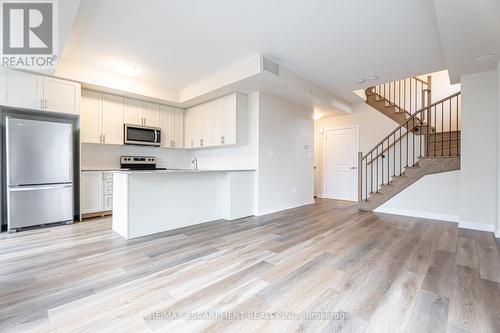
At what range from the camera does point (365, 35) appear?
3057 mm

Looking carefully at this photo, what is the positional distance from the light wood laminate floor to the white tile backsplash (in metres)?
1.75

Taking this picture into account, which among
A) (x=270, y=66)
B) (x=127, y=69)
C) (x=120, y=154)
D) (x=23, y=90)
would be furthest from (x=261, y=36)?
(x=120, y=154)

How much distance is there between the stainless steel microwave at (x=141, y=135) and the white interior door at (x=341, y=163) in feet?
15.8

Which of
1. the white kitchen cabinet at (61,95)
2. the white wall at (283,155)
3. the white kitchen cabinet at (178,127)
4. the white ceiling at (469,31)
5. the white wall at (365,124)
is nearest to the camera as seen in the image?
the white ceiling at (469,31)

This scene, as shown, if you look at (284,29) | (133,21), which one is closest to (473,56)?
(284,29)

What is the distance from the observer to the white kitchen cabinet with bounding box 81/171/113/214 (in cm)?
428

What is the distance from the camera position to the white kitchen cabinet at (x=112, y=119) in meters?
4.70

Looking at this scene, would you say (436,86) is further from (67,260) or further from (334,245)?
(67,260)

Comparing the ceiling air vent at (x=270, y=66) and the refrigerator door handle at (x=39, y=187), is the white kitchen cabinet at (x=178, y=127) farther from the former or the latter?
the ceiling air vent at (x=270, y=66)

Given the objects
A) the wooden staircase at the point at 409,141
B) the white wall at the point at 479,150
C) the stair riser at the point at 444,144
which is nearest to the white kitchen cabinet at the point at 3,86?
the wooden staircase at the point at 409,141

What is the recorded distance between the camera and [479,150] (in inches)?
148

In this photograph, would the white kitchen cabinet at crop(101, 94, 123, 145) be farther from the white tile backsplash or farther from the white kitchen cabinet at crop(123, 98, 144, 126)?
the white tile backsplash

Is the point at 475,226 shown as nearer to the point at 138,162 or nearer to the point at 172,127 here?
the point at 172,127

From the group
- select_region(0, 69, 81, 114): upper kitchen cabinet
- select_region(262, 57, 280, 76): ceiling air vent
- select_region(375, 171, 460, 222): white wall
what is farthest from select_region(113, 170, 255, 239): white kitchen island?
select_region(375, 171, 460, 222): white wall
